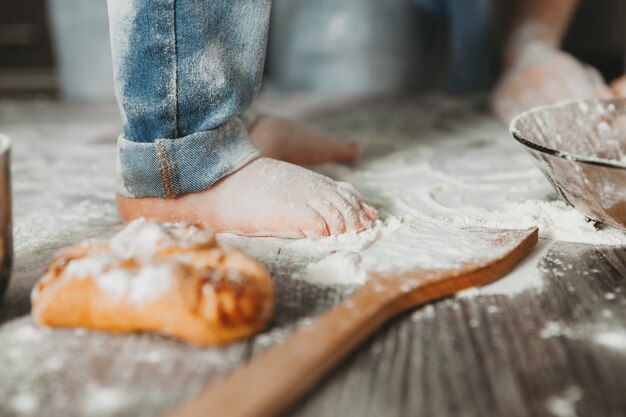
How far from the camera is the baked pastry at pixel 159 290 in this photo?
0.47 meters

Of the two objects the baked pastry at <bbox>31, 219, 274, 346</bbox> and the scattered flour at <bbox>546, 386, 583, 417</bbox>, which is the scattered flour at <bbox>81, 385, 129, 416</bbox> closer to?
the baked pastry at <bbox>31, 219, 274, 346</bbox>

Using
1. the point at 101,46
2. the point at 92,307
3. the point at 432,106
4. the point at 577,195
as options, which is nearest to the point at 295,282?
the point at 92,307

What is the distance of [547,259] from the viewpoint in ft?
2.08

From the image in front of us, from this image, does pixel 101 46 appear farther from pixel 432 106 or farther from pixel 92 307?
pixel 92 307

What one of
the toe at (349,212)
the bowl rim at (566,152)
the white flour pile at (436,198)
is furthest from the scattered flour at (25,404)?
the bowl rim at (566,152)

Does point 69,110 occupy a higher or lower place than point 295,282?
lower

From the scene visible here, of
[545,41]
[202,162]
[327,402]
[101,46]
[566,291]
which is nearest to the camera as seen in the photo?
[327,402]

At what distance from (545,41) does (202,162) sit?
0.94 metres

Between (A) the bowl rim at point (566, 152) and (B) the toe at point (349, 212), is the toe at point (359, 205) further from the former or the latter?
(A) the bowl rim at point (566, 152)

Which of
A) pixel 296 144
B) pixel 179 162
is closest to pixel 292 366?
pixel 179 162

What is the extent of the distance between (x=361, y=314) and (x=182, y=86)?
0.34 m

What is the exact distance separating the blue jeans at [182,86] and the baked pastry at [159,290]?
197 millimetres

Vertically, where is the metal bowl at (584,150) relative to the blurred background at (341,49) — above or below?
above

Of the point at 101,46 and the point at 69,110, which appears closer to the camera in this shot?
the point at 69,110
